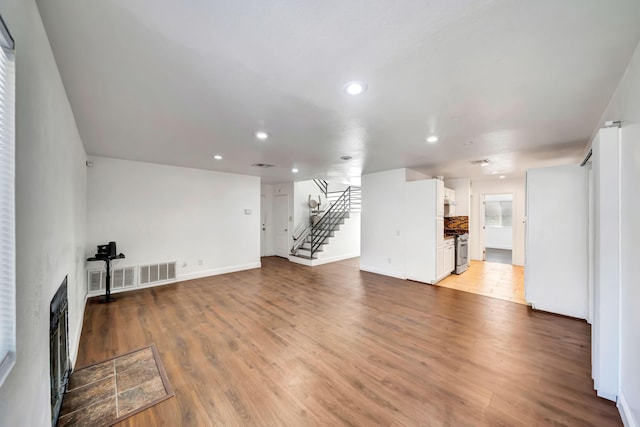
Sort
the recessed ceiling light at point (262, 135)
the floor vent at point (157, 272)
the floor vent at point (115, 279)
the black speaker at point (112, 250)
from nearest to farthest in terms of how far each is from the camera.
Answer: the recessed ceiling light at point (262, 135) < the black speaker at point (112, 250) < the floor vent at point (115, 279) < the floor vent at point (157, 272)

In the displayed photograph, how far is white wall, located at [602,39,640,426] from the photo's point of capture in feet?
5.46

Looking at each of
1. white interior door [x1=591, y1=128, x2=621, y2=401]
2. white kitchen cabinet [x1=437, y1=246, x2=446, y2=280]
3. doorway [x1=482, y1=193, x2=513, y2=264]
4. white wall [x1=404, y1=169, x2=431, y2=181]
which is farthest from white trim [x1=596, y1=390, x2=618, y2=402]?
doorway [x1=482, y1=193, x2=513, y2=264]

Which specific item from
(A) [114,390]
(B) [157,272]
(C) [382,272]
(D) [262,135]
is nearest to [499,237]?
(C) [382,272]

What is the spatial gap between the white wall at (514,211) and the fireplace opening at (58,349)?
909 cm

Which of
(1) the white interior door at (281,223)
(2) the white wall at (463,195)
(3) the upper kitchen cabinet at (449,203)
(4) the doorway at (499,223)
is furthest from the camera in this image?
(4) the doorway at (499,223)

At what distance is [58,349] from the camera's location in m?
1.91

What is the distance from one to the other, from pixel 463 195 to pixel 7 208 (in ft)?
28.2

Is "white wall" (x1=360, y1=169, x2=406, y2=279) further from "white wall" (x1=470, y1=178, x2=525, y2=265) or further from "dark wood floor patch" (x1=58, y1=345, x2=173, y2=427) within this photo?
"dark wood floor patch" (x1=58, y1=345, x2=173, y2=427)

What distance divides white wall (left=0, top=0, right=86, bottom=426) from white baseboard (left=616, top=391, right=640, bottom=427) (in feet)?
11.3

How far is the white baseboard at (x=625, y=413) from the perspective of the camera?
1681 millimetres

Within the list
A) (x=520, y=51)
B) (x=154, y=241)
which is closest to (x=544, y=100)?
(x=520, y=51)

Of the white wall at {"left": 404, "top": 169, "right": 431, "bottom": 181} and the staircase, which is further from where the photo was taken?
the staircase

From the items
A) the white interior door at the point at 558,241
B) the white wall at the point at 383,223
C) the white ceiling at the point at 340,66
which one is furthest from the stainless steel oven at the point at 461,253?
the white ceiling at the point at 340,66

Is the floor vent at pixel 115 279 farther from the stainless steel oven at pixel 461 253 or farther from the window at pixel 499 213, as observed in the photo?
the window at pixel 499 213
